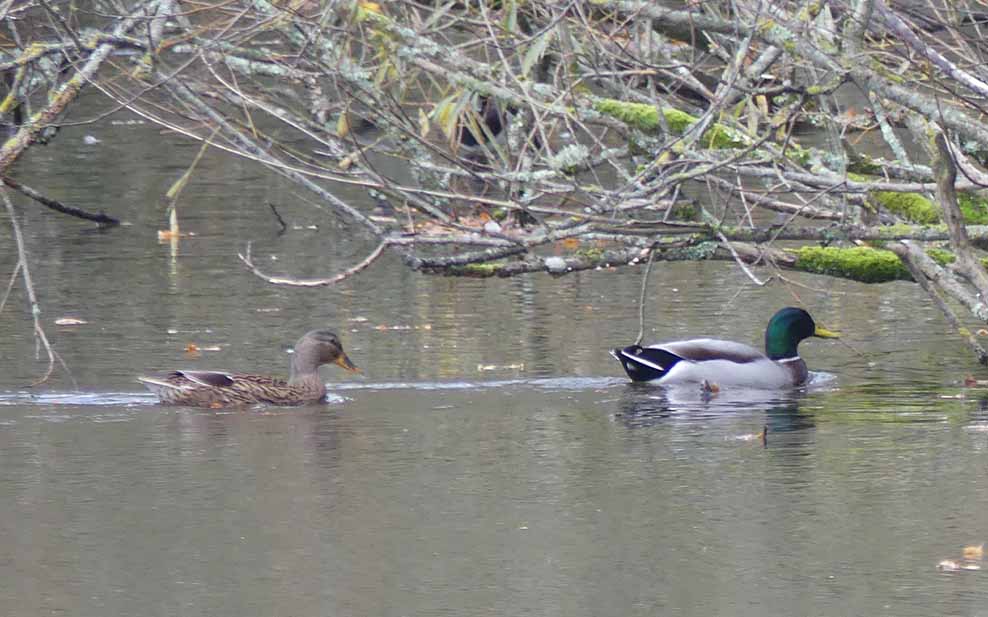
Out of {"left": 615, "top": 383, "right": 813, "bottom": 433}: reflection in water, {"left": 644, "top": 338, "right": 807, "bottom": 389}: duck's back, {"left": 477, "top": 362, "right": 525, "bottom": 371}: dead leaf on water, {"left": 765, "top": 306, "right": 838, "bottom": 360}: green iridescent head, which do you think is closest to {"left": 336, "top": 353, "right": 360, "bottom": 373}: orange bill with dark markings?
{"left": 477, "top": 362, "right": 525, "bottom": 371}: dead leaf on water

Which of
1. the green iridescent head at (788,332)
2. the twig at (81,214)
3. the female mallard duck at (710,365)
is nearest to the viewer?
the female mallard duck at (710,365)

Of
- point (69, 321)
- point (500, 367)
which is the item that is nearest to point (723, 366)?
point (500, 367)

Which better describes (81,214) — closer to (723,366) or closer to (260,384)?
(260,384)

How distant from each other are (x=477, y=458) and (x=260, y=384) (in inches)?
83.5

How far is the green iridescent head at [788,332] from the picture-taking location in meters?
13.0

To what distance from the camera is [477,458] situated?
9961mm

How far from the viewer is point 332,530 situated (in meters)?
8.48

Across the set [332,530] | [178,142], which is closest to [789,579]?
[332,530]

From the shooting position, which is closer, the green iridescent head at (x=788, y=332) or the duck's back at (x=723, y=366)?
the duck's back at (x=723, y=366)

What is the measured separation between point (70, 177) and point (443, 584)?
15.6 metres

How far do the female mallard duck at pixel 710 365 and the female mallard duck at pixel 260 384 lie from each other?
1650 millimetres

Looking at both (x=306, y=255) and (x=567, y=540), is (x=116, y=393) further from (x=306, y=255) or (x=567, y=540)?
(x=306, y=255)

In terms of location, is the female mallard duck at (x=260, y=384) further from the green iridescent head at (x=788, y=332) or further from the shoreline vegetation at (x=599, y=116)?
the green iridescent head at (x=788, y=332)

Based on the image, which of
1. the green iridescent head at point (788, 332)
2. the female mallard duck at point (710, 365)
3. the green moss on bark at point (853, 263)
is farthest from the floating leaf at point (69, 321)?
the green moss on bark at point (853, 263)
